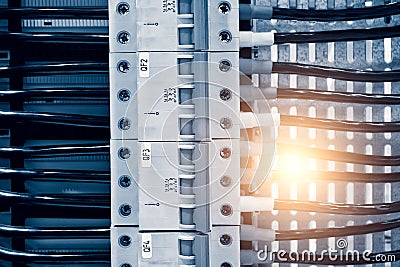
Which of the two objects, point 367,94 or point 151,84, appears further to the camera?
point 367,94

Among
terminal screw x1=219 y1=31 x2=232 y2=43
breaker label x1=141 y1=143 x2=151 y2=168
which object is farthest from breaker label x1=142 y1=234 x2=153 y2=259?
terminal screw x1=219 y1=31 x2=232 y2=43

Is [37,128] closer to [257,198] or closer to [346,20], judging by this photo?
[257,198]

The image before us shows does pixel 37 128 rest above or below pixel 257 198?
above

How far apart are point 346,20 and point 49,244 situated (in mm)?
658

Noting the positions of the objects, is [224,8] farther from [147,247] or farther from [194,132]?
[147,247]

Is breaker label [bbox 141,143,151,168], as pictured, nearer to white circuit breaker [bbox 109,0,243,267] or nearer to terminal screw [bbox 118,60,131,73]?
white circuit breaker [bbox 109,0,243,267]

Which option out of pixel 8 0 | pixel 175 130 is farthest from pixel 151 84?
pixel 8 0

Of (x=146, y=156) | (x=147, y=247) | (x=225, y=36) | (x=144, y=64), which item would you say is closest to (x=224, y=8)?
(x=225, y=36)

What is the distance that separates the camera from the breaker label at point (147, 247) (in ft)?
2.65

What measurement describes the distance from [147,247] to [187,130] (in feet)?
0.62

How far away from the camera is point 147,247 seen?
2.65ft

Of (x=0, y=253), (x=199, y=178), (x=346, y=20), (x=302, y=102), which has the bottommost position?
(x=0, y=253)

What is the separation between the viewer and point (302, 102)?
3.10 ft

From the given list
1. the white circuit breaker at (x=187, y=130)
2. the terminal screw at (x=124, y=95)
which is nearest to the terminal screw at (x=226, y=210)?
the white circuit breaker at (x=187, y=130)
